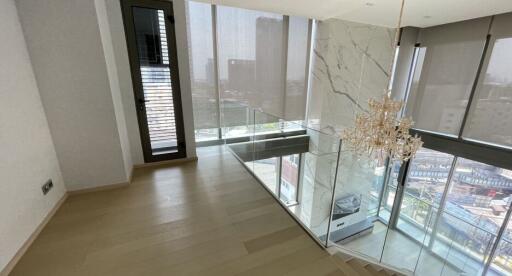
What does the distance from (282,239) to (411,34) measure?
5820 mm

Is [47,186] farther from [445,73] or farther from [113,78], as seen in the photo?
[445,73]

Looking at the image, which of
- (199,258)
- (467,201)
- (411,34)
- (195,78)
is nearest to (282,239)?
(199,258)

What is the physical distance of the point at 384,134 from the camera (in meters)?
2.67

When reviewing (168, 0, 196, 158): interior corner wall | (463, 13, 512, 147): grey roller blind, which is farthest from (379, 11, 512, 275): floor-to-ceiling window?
(168, 0, 196, 158): interior corner wall

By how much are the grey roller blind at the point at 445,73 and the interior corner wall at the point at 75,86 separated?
6.31 meters

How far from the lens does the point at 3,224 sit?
1.48 m

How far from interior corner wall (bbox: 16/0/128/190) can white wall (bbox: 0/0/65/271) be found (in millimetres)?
104

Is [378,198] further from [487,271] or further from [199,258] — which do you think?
[199,258]

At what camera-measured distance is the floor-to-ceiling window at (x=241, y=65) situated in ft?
12.0

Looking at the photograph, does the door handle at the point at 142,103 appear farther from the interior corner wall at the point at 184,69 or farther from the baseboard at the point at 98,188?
the baseboard at the point at 98,188

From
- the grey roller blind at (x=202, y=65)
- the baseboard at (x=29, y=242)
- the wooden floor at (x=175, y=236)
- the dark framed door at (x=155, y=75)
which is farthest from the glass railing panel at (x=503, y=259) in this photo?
the baseboard at (x=29, y=242)

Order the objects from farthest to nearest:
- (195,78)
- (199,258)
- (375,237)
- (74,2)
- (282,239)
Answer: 1. (375,237)
2. (195,78)
3. (74,2)
4. (282,239)
5. (199,258)

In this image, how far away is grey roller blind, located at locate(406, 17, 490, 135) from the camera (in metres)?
4.06

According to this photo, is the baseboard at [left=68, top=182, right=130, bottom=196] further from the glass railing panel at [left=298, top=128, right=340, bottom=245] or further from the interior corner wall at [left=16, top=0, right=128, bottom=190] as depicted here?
the glass railing panel at [left=298, top=128, right=340, bottom=245]
